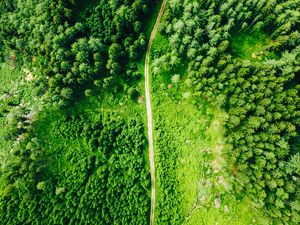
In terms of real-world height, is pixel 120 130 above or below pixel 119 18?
below

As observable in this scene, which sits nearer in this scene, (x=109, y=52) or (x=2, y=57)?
(x=109, y=52)

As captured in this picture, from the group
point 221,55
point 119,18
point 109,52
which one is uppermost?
point 119,18

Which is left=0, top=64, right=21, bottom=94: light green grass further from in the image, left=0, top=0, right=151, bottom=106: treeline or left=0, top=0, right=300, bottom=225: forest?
left=0, top=0, right=151, bottom=106: treeline

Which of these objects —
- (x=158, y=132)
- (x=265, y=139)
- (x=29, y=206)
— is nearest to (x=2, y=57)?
(x=29, y=206)

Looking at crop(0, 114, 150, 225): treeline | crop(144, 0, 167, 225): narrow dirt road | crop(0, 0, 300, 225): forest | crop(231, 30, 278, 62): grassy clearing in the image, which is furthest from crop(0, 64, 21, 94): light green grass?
crop(231, 30, 278, 62): grassy clearing

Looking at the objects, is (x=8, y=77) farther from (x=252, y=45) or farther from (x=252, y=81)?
(x=252, y=45)

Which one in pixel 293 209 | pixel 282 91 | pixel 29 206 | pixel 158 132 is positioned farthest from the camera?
pixel 158 132

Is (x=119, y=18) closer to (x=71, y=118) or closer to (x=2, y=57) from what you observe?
(x=71, y=118)
